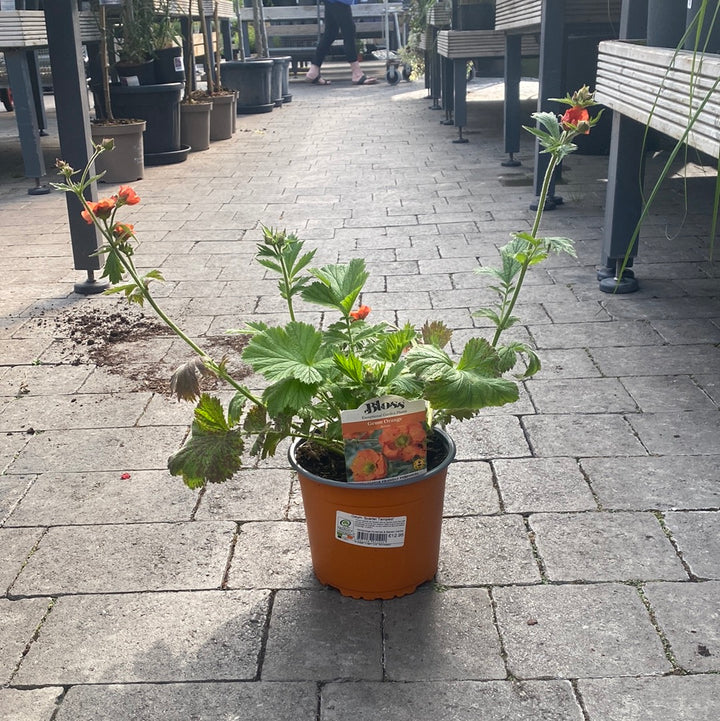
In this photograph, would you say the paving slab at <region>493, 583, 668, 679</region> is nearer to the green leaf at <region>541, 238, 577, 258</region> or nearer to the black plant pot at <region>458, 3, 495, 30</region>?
the green leaf at <region>541, 238, 577, 258</region>

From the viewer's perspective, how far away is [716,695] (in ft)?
5.61

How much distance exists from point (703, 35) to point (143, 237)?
11.3 feet

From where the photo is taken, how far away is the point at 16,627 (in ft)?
6.53

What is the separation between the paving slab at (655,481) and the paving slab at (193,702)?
1026 mm

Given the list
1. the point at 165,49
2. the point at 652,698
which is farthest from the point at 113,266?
the point at 165,49

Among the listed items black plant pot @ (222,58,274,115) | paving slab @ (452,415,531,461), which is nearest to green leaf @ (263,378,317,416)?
paving slab @ (452,415,531,461)

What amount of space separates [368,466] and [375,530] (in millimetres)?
171

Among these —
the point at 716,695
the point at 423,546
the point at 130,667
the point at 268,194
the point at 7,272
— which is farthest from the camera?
the point at 268,194

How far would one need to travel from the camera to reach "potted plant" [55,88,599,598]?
1813 mm

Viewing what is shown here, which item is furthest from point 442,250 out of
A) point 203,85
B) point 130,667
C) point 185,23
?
point 203,85

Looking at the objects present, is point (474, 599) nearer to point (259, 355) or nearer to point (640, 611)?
point (640, 611)

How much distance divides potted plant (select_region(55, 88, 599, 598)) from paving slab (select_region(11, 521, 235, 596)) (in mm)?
304

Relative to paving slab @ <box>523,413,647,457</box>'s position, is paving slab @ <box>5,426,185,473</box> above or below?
below

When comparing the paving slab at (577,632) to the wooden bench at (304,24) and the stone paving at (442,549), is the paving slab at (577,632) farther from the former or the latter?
the wooden bench at (304,24)
